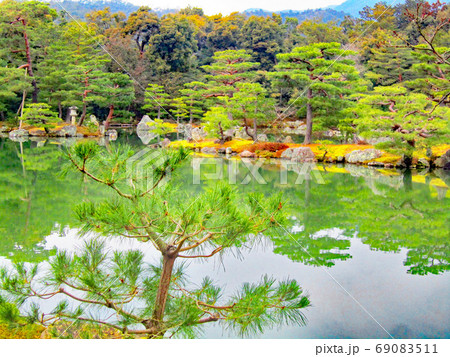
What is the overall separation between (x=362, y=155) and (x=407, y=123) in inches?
63.7

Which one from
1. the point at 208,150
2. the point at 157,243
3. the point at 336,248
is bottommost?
the point at 208,150

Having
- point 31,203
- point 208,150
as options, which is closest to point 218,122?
point 208,150

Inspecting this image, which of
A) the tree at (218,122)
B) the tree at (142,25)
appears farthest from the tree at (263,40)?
the tree at (218,122)

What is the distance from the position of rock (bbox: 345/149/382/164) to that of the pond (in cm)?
388

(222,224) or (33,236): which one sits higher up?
(222,224)

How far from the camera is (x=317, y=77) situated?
13023mm

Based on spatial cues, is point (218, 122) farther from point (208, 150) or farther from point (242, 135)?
point (242, 135)

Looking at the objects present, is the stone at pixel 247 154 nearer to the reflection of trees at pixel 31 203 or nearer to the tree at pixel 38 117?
the reflection of trees at pixel 31 203

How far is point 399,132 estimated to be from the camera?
10.1m

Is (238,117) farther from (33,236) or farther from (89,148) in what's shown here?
(89,148)

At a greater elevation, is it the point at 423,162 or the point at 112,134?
the point at 112,134

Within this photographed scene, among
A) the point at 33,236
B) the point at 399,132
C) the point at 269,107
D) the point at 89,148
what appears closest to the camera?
the point at 89,148
